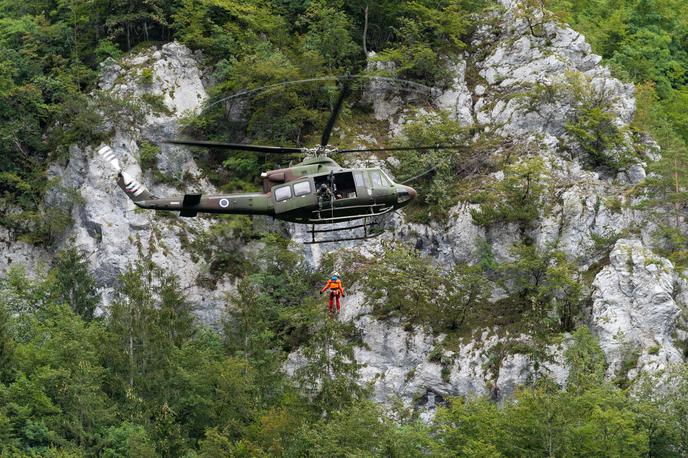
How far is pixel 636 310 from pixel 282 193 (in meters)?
15.4

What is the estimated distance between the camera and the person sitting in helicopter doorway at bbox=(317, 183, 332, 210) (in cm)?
3822

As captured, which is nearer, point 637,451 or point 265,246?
point 637,451

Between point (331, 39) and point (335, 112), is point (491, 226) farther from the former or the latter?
point (335, 112)

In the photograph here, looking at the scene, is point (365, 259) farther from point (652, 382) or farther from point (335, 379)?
point (652, 382)

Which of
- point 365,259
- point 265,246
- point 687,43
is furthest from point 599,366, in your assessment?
point 687,43

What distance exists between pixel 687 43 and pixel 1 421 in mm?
38920

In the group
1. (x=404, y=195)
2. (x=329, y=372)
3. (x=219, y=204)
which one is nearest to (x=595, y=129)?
(x=329, y=372)

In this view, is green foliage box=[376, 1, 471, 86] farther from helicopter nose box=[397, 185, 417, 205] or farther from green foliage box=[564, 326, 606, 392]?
helicopter nose box=[397, 185, 417, 205]

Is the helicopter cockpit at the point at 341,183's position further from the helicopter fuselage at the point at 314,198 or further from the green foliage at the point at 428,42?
the green foliage at the point at 428,42

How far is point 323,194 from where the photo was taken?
38250 millimetres

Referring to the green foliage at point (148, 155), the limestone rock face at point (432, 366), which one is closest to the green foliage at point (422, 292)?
the limestone rock face at point (432, 366)

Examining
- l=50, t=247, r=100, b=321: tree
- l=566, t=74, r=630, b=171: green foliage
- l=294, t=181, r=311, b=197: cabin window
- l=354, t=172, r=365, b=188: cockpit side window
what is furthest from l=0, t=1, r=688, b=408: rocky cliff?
l=294, t=181, r=311, b=197: cabin window

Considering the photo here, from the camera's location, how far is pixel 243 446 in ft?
157

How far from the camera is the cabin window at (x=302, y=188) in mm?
38375
